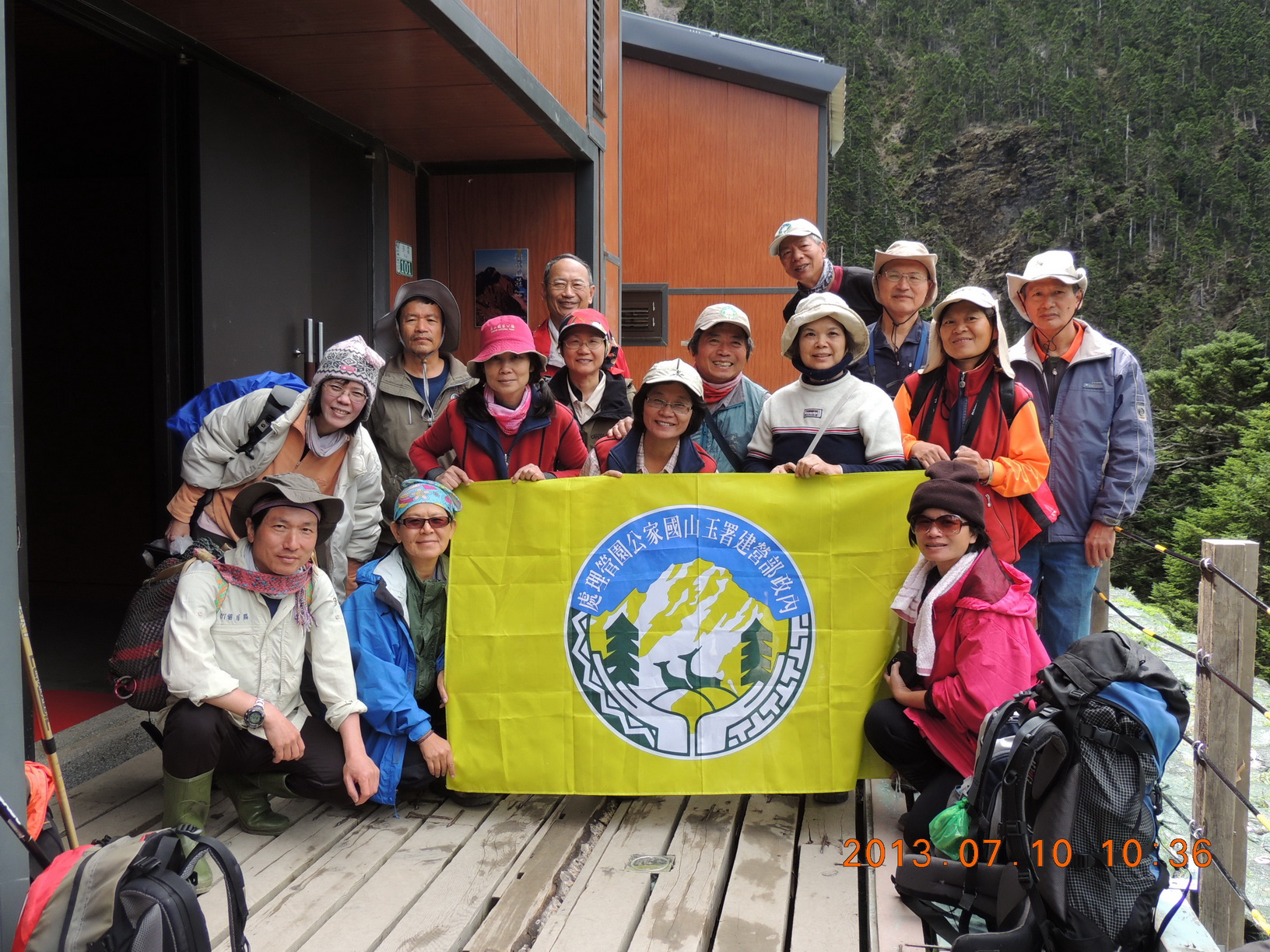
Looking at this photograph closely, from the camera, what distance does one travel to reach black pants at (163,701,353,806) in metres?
3.13

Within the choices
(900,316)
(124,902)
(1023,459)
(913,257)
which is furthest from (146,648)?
(913,257)

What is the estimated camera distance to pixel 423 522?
360cm

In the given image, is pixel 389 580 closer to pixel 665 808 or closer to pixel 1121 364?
pixel 665 808

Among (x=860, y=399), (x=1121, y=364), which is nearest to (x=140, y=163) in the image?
(x=860, y=399)

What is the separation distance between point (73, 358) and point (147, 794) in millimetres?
3917

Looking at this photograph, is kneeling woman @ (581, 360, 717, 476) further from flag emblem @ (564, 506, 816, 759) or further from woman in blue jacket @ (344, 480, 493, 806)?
woman in blue jacket @ (344, 480, 493, 806)

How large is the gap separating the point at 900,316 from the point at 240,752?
3.12 metres

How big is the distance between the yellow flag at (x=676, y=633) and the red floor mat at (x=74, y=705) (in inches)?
69.9

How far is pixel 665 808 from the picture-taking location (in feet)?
12.1

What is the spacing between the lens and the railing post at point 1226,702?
3.69m

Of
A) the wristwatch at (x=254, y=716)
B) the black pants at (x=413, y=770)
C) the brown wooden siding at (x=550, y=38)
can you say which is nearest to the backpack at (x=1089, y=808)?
the black pants at (x=413, y=770)

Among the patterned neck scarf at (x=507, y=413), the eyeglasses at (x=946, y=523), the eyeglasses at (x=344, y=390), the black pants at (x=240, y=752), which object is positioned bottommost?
the black pants at (x=240, y=752)

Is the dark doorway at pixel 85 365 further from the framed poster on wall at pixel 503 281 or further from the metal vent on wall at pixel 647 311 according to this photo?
the metal vent on wall at pixel 647 311

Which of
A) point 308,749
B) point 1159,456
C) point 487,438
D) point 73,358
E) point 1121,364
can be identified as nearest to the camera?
point 308,749
